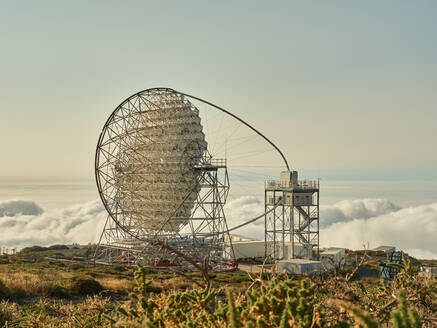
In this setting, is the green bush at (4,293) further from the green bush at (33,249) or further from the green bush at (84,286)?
the green bush at (33,249)

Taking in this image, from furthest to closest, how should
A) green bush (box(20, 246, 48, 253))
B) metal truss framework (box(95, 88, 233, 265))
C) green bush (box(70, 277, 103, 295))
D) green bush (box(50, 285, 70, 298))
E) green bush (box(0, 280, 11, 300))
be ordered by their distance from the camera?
green bush (box(20, 246, 48, 253)) → metal truss framework (box(95, 88, 233, 265)) → green bush (box(70, 277, 103, 295)) → green bush (box(50, 285, 70, 298)) → green bush (box(0, 280, 11, 300))

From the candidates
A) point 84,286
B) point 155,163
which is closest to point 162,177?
point 155,163

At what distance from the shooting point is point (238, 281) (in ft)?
112

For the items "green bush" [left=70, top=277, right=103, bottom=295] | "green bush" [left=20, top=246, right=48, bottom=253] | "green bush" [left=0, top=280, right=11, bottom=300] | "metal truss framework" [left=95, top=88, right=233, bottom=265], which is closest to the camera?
"green bush" [left=0, top=280, right=11, bottom=300]

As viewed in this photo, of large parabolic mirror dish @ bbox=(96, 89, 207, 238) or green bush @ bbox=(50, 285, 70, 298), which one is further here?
large parabolic mirror dish @ bbox=(96, 89, 207, 238)

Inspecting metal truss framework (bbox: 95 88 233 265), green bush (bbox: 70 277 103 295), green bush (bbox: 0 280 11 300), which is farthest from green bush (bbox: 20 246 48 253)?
green bush (bbox: 0 280 11 300)

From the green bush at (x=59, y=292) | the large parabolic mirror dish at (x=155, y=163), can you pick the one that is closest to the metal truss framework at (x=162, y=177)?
the large parabolic mirror dish at (x=155, y=163)

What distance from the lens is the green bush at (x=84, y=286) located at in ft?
79.0

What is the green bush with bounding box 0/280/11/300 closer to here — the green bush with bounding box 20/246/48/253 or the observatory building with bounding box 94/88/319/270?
the observatory building with bounding box 94/88/319/270

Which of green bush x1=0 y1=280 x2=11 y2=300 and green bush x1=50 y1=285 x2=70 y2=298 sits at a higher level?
green bush x1=0 y1=280 x2=11 y2=300

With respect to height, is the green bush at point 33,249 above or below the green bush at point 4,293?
below

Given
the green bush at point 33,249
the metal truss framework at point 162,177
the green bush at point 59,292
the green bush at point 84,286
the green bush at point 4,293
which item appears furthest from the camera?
the green bush at point 33,249

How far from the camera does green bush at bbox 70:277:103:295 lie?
79.0 feet

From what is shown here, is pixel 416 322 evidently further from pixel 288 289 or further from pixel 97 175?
pixel 97 175
